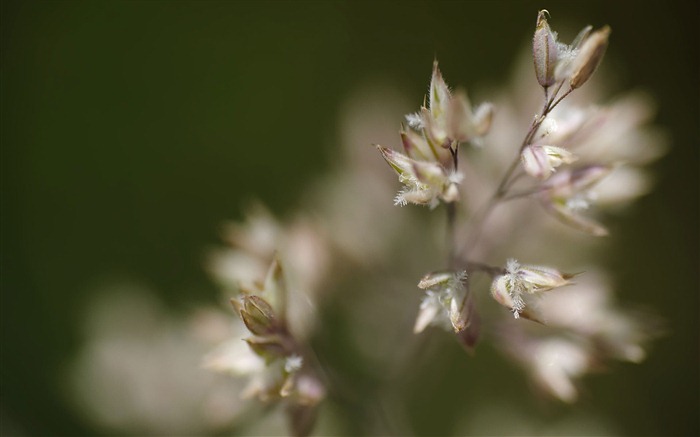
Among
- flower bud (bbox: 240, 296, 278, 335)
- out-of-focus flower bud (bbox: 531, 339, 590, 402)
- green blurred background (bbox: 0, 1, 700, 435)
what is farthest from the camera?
green blurred background (bbox: 0, 1, 700, 435)

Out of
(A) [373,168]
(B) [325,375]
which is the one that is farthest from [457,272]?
(A) [373,168]

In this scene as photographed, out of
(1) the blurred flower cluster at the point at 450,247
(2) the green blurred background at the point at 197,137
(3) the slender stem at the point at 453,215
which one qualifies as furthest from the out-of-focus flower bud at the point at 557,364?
(2) the green blurred background at the point at 197,137

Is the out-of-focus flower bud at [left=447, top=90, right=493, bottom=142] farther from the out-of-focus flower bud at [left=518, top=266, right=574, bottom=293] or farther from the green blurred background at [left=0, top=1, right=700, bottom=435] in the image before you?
the green blurred background at [left=0, top=1, right=700, bottom=435]

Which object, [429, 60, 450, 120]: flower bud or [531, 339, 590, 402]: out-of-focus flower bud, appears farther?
[531, 339, 590, 402]: out-of-focus flower bud

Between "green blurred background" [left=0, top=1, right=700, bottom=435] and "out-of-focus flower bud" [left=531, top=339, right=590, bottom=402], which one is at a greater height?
"green blurred background" [left=0, top=1, right=700, bottom=435]

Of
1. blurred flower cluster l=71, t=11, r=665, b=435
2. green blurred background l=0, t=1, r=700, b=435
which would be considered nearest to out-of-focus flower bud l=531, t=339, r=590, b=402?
blurred flower cluster l=71, t=11, r=665, b=435

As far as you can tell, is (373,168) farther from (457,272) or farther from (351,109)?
(457,272)

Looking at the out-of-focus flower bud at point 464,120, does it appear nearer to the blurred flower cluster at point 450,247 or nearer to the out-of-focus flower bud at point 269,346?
the blurred flower cluster at point 450,247

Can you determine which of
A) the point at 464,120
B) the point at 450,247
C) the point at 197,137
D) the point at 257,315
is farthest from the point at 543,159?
the point at 197,137
